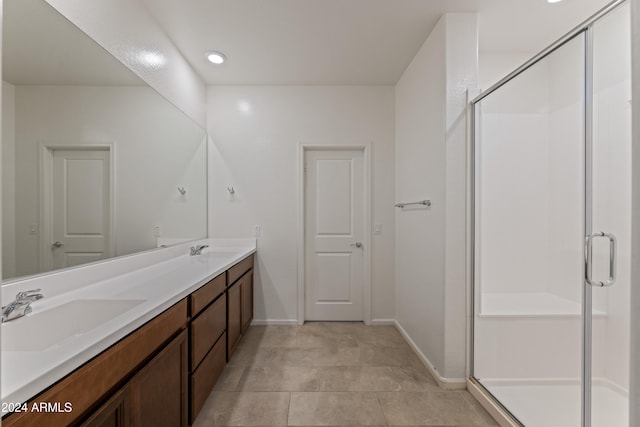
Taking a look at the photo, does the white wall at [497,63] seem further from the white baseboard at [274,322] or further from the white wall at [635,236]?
the white baseboard at [274,322]

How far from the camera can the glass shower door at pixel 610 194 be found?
1407mm

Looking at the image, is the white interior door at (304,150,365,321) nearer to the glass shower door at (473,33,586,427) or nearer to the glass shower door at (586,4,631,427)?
the glass shower door at (473,33,586,427)

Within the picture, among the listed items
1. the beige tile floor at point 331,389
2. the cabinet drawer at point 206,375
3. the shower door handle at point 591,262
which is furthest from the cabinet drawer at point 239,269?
the shower door handle at point 591,262

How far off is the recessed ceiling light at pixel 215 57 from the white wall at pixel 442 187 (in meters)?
1.76

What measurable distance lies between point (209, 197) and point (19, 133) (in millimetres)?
1982

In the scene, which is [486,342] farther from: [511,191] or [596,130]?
[596,130]

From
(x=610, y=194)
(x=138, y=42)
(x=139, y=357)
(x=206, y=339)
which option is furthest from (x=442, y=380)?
(x=138, y=42)

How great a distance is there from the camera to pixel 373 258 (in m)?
3.28

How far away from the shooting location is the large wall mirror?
1254mm

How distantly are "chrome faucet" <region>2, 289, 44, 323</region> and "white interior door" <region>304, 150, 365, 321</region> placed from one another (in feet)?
7.88

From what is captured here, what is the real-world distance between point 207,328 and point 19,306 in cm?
91

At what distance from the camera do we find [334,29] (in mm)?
2270

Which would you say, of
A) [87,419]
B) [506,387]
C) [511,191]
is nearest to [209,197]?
[87,419]

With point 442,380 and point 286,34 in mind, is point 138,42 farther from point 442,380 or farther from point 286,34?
point 442,380
